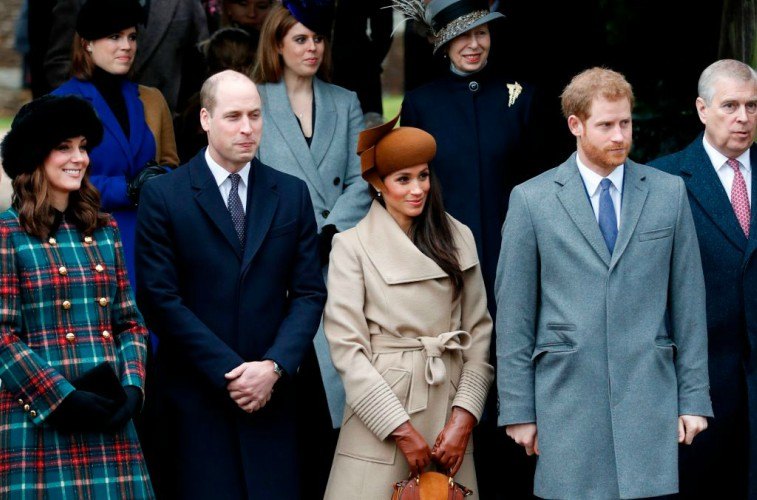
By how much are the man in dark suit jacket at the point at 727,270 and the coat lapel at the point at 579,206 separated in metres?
0.81

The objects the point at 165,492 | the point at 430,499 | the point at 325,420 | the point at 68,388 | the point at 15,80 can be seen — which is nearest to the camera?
the point at 68,388

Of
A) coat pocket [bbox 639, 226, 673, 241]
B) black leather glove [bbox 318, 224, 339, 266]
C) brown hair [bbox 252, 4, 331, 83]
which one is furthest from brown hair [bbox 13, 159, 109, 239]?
coat pocket [bbox 639, 226, 673, 241]

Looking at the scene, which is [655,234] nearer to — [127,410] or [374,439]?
[374,439]

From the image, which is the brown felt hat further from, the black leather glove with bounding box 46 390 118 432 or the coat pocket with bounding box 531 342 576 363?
the black leather glove with bounding box 46 390 118 432

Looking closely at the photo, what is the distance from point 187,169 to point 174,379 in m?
0.86

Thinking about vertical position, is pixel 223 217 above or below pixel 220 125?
below

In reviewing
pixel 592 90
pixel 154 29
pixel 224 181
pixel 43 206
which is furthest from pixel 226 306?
pixel 154 29

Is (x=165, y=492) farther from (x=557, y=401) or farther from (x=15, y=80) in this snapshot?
(x=15, y=80)

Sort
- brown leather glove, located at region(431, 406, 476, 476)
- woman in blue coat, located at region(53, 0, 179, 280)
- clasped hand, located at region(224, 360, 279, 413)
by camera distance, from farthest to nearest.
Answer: woman in blue coat, located at region(53, 0, 179, 280) < brown leather glove, located at region(431, 406, 476, 476) < clasped hand, located at region(224, 360, 279, 413)

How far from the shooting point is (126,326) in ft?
18.5

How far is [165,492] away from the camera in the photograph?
6137mm

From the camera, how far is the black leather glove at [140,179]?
649 centimetres

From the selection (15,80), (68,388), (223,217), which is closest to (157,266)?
(223,217)

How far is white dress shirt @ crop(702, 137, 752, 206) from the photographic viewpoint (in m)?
6.26
